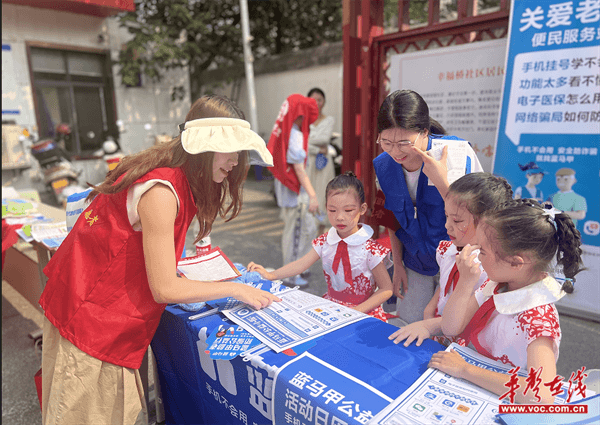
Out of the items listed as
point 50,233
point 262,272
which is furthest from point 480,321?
point 50,233

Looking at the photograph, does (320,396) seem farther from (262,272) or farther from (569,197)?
(569,197)

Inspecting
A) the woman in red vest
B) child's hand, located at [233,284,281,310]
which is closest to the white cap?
the woman in red vest

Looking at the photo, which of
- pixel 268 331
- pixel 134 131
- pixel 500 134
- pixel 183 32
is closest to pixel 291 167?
pixel 500 134

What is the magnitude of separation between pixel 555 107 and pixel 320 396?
8.64 feet

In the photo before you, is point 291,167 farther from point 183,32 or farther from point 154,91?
point 183,32

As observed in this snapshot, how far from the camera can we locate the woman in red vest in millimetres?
1168

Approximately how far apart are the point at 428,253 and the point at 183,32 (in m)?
9.16

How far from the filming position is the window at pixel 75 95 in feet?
23.8

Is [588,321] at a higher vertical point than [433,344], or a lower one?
lower

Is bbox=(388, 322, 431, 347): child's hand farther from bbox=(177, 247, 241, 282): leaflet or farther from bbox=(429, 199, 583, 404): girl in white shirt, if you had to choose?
bbox=(177, 247, 241, 282): leaflet

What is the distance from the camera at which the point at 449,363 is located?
3.25 feet

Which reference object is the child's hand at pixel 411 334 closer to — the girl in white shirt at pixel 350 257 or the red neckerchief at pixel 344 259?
the girl in white shirt at pixel 350 257

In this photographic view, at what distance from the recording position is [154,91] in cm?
876

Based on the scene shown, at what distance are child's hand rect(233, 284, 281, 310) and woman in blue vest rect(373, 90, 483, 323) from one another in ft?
2.06
